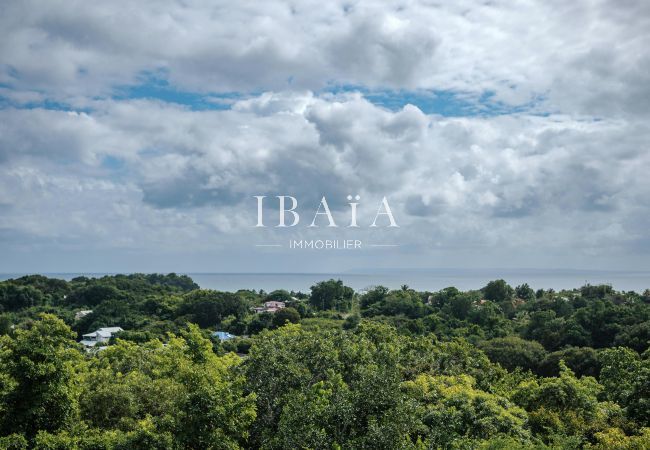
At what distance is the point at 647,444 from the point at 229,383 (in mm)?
10762

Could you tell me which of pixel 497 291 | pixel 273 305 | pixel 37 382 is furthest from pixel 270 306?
pixel 37 382

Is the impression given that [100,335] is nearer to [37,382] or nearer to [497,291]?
[37,382]

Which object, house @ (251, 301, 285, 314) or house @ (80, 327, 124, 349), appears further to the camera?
house @ (251, 301, 285, 314)

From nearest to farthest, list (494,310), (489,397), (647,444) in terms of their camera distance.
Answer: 1. (647,444)
2. (489,397)
3. (494,310)

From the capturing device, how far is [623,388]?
66.3ft

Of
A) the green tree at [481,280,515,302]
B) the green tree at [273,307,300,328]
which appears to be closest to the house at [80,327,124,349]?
the green tree at [273,307,300,328]

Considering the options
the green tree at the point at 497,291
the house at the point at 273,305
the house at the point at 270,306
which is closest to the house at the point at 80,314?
the house at the point at 270,306

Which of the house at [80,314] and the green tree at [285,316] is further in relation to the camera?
the house at [80,314]

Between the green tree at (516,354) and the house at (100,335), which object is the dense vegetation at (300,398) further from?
the house at (100,335)

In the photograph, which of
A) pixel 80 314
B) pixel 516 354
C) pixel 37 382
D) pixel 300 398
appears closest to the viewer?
pixel 300 398

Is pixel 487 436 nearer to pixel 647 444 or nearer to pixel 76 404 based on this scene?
pixel 647 444

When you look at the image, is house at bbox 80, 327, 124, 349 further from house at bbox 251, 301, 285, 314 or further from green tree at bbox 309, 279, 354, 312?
green tree at bbox 309, 279, 354, 312

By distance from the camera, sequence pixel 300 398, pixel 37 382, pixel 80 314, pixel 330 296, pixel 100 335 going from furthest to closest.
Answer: pixel 330 296, pixel 80 314, pixel 100 335, pixel 37 382, pixel 300 398

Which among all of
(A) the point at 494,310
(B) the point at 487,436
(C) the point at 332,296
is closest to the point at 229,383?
(B) the point at 487,436
